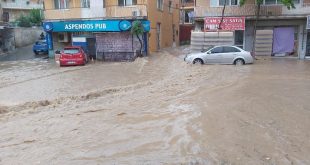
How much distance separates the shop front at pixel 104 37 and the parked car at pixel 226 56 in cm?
751

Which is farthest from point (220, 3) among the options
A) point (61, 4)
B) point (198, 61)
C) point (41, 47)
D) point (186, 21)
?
point (186, 21)

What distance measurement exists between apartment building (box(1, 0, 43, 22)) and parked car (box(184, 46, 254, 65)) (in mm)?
34398

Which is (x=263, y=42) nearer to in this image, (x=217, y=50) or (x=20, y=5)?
(x=217, y=50)

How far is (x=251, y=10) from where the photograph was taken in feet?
74.3

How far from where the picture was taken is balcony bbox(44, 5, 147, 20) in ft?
83.5

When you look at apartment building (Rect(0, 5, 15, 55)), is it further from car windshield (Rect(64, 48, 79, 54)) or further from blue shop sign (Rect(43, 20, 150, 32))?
car windshield (Rect(64, 48, 79, 54))

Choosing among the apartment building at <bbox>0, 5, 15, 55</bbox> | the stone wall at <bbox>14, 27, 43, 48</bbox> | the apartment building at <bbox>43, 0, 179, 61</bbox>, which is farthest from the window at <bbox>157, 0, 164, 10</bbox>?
the stone wall at <bbox>14, 27, 43, 48</bbox>

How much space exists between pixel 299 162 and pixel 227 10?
61.1ft

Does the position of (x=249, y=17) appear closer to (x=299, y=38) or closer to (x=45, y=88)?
(x=299, y=38)

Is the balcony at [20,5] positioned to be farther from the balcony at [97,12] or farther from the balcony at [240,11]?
the balcony at [240,11]

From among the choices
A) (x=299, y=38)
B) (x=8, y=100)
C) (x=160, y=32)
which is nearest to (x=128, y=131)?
(x=8, y=100)

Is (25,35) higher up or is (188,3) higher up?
(188,3)

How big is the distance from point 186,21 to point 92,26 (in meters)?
21.7

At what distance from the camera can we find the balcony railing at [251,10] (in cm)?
2200
